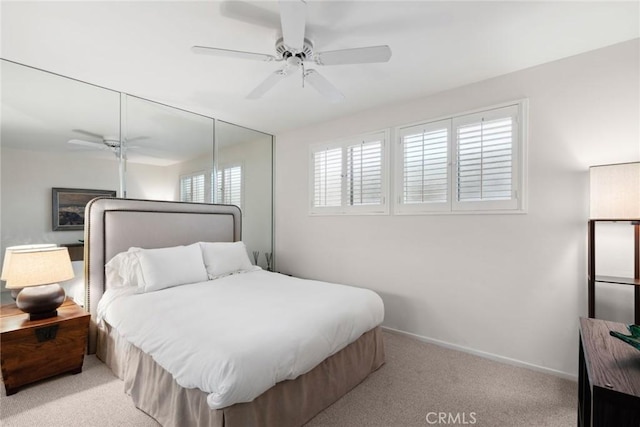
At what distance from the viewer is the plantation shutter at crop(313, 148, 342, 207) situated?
3861mm

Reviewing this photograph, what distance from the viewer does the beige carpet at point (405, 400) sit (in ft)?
6.20

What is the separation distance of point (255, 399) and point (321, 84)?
2.12m

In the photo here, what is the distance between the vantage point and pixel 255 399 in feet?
5.17

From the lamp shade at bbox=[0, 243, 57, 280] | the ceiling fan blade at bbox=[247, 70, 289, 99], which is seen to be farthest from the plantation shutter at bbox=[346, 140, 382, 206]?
the lamp shade at bbox=[0, 243, 57, 280]

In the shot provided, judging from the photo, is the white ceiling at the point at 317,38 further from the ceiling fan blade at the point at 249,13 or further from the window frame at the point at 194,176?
the window frame at the point at 194,176

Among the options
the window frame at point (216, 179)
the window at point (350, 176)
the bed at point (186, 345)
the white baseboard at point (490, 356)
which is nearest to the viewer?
the bed at point (186, 345)

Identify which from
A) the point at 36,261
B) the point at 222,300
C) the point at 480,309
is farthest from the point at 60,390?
the point at 480,309

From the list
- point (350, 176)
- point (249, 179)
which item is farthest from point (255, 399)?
point (249, 179)

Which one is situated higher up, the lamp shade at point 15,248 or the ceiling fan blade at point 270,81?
the ceiling fan blade at point 270,81

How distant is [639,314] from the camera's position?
6.77 feet

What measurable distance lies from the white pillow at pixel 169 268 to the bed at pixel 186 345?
0.13 m

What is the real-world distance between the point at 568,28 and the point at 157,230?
12.9ft

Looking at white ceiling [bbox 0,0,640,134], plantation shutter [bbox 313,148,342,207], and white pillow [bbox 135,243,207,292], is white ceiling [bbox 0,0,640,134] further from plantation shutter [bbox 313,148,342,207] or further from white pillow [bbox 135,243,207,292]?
white pillow [bbox 135,243,207,292]

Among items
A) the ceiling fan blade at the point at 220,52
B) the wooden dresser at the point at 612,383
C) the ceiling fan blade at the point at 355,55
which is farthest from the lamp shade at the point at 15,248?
the wooden dresser at the point at 612,383
